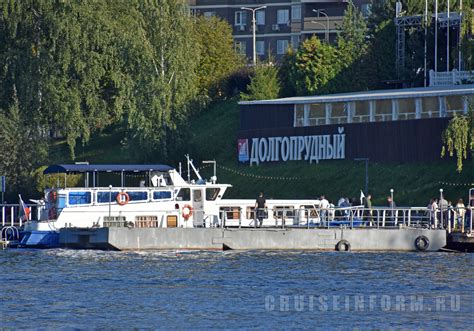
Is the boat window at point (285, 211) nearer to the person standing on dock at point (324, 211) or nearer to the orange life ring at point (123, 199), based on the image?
the person standing on dock at point (324, 211)

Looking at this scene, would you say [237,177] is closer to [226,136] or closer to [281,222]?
[226,136]

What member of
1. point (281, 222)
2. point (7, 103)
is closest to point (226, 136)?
point (7, 103)

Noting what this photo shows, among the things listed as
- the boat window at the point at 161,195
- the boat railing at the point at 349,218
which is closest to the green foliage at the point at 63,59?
the boat window at the point at 161,195

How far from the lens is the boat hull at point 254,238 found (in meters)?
59.5

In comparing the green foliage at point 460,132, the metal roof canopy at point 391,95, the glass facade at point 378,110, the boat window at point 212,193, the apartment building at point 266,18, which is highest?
the apartment building at point 266,18

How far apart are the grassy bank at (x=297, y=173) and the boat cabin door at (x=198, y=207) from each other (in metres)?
12.6

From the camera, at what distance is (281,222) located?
63594 mm

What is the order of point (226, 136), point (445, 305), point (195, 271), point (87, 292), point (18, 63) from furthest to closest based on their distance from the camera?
point (226, 136)
point (18, 63)
point (195, 271)
point (87, 292)
point (445, 305)

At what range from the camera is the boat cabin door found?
6269cm

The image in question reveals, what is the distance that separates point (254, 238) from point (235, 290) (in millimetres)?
12773

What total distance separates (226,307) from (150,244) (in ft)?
Result: 55.7

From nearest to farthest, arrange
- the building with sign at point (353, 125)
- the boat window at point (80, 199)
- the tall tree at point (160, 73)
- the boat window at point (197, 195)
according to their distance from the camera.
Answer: the boat window at point (80, 199) < the boat window at point (197, 195) < the building with sign at point (353, 125) < the tall tree at point (160, 73)

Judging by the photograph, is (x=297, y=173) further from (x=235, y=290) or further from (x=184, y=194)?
(x=235, y=290)

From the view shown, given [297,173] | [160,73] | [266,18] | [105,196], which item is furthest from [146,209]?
[266,18]
